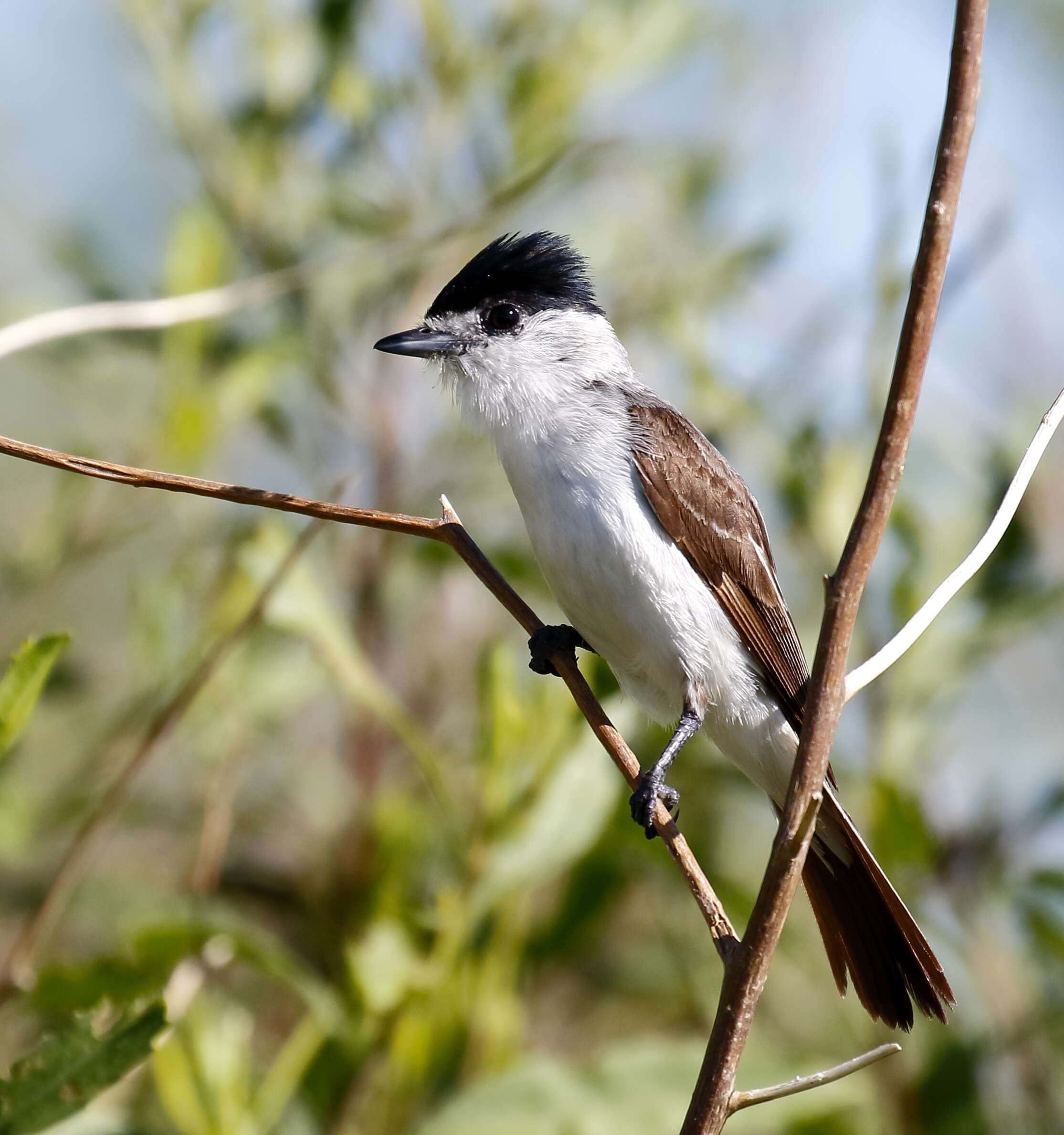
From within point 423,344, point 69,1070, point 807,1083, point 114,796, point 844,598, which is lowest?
point 807,1083

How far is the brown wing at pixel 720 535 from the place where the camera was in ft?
7.52

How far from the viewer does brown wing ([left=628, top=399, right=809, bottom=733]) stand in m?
2.29

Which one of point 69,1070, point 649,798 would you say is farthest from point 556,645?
point 69,1070

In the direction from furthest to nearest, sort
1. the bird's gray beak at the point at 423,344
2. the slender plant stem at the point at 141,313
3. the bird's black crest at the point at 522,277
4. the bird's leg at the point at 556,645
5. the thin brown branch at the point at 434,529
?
the bird's black crest at the point at 522,277, the bird's gray beak at the point at 423,344, the bird's leg at the point at 556,645, the slender plant stem at the point at 141,313, the thin brown branch at the point at 434,529

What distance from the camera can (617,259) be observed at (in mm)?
3150

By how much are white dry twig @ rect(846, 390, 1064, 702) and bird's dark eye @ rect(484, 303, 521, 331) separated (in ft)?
4.46

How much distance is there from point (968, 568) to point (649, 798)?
0.76 metres

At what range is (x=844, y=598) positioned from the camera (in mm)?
1111

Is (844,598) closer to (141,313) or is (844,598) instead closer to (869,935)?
(869,935)

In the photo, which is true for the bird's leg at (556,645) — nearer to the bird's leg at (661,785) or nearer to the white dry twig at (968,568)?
the bird's leg at (661,785)

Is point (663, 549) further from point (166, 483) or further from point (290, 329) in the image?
point (166, 483)

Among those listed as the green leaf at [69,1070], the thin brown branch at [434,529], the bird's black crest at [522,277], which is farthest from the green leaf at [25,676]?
the bird's black crest at [522,277]

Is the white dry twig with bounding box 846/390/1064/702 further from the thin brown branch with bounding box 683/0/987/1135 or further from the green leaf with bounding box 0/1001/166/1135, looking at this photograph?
the green leaf with bounding box 0/1001/166/1135

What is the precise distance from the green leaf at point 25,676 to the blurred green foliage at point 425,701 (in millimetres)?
687
